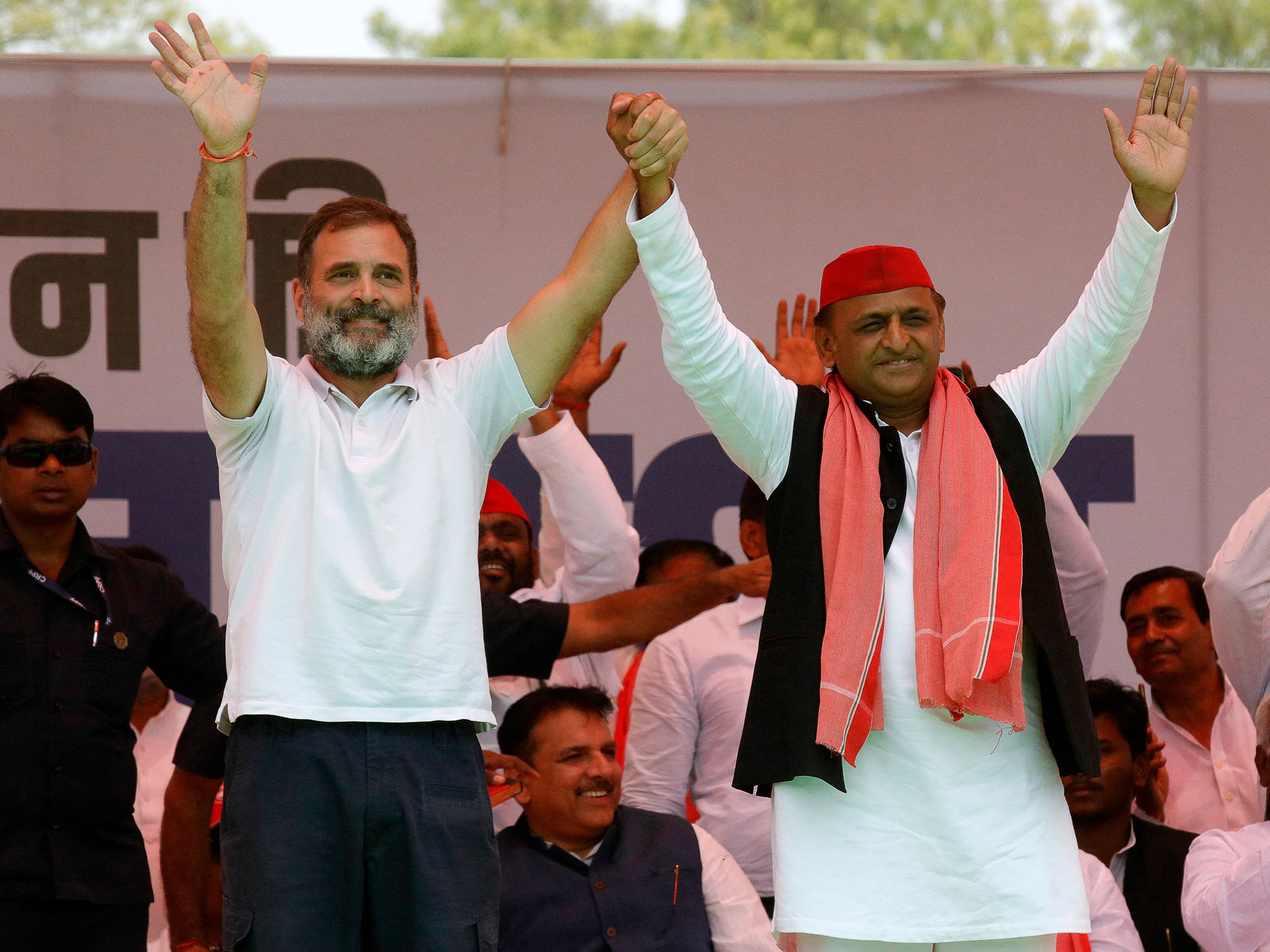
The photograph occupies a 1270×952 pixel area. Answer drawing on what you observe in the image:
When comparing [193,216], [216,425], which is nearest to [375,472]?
[216,425]

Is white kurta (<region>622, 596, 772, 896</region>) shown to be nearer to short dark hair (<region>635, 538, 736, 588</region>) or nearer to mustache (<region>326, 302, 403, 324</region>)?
short dark hair (<region>635, 538, 736, 588</region>)

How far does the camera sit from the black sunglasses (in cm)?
374

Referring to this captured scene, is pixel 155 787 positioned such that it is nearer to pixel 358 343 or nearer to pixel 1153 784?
pixel 358 343

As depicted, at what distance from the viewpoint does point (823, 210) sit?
5344 millimetres

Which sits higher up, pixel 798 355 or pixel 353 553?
pixel 798 355

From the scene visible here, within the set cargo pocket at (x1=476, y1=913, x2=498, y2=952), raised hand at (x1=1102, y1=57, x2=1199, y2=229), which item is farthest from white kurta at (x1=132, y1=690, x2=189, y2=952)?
raised hand at (x1=1102, y1=57, x2=1199, y2=229)

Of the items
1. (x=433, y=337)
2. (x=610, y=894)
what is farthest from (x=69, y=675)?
(x=610, y=894)

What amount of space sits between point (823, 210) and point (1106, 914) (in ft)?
8.38

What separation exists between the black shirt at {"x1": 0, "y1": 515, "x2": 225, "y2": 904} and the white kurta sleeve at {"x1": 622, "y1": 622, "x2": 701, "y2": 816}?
4.19ft

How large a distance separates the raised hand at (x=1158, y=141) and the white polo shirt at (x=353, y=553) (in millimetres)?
1163

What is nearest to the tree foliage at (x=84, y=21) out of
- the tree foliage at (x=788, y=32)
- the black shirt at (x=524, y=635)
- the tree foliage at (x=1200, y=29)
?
the tree foliage at (x=788, y=32)

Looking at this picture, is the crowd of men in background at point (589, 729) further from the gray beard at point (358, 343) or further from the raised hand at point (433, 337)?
the gray beard at point (358, 343)

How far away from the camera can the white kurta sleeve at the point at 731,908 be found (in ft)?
12.5

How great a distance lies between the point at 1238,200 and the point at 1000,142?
2.79 ft
